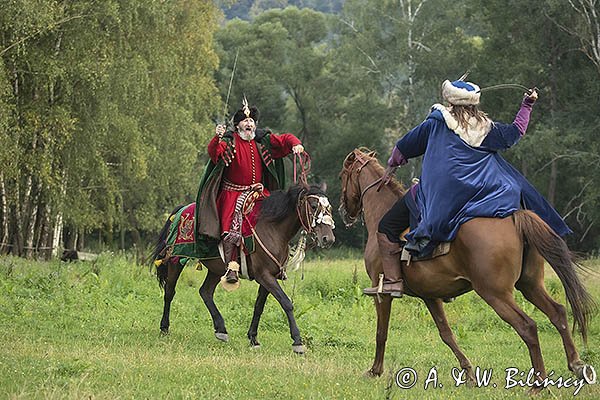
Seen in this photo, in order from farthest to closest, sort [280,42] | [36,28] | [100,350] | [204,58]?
1. [280,42]
2. [204,58]
3. [36,28]
4. [100,350]

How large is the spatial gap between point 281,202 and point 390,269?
3331 millimetres

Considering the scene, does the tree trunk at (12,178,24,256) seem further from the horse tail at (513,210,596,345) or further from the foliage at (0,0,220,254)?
the horse tail at (513,210,596,345)

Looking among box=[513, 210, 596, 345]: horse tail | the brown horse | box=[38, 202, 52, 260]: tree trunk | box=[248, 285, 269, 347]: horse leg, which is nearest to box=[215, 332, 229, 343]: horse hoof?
box=[248, 285, 269, 347]: horse leg

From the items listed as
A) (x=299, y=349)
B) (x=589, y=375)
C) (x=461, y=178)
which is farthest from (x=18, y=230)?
(x=589, y=375)

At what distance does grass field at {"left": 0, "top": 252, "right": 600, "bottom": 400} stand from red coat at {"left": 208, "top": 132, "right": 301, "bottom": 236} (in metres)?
1.71

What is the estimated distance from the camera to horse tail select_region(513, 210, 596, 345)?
771 cm

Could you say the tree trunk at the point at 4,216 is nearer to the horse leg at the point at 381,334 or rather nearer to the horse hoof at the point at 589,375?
the horse leg at the point at 381,334

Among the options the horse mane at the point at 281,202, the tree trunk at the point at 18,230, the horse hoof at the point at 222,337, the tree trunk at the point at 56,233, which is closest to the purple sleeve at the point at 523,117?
the horse mane at the point at 281,202

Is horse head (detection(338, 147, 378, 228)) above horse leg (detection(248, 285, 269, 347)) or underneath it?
above

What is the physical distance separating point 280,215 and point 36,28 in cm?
1372

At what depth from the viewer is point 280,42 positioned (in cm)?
5412

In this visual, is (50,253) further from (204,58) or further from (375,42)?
(375,42)

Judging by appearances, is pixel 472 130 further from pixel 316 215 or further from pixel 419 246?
pixel 316 215

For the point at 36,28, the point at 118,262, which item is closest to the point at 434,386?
the point at 118,262
